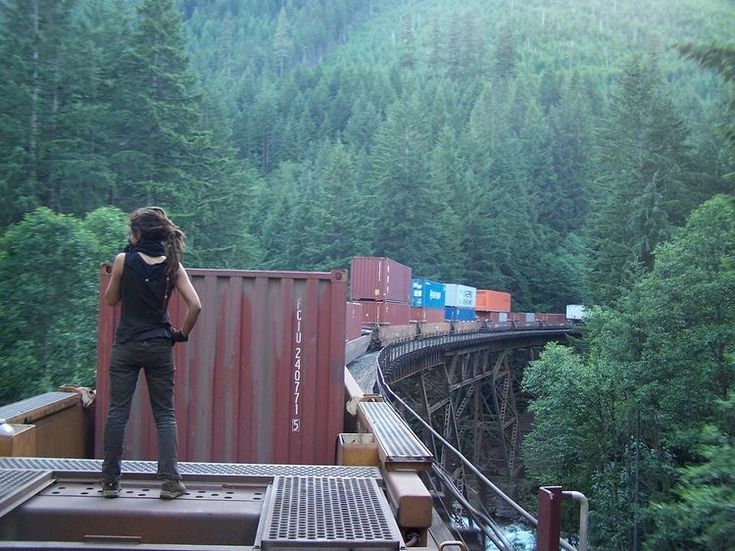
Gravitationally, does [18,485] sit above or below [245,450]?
above

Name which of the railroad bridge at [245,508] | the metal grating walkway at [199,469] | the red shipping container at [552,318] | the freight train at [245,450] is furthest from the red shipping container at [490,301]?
the railroad bridge at [245,508]

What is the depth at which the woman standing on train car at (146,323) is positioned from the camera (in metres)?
4.26

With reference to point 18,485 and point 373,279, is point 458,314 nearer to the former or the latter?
point 373,279

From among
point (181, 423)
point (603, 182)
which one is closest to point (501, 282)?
point (603, 182)

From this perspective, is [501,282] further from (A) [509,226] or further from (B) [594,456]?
(B) [594,456]

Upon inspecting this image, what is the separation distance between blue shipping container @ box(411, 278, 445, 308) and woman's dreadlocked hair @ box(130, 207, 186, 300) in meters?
42.3

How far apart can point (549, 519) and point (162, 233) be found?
2512mm

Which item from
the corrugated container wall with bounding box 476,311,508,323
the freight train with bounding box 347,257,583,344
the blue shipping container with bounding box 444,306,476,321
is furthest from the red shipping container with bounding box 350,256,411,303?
the corrugated container wall with bounding box 476,311,508,323

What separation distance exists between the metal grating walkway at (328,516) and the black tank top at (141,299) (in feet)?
3.61

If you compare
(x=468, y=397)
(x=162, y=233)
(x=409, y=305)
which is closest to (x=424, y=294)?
(x=409, y=305)

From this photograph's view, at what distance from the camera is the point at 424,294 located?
48.0m

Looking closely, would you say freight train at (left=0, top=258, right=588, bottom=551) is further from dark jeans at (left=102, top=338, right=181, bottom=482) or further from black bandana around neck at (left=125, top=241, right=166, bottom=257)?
black bandana around neck at (left=125, top=241, right=166, bottom=257)

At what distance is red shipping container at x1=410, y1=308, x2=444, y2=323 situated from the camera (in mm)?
44856

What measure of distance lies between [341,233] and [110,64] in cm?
2781
